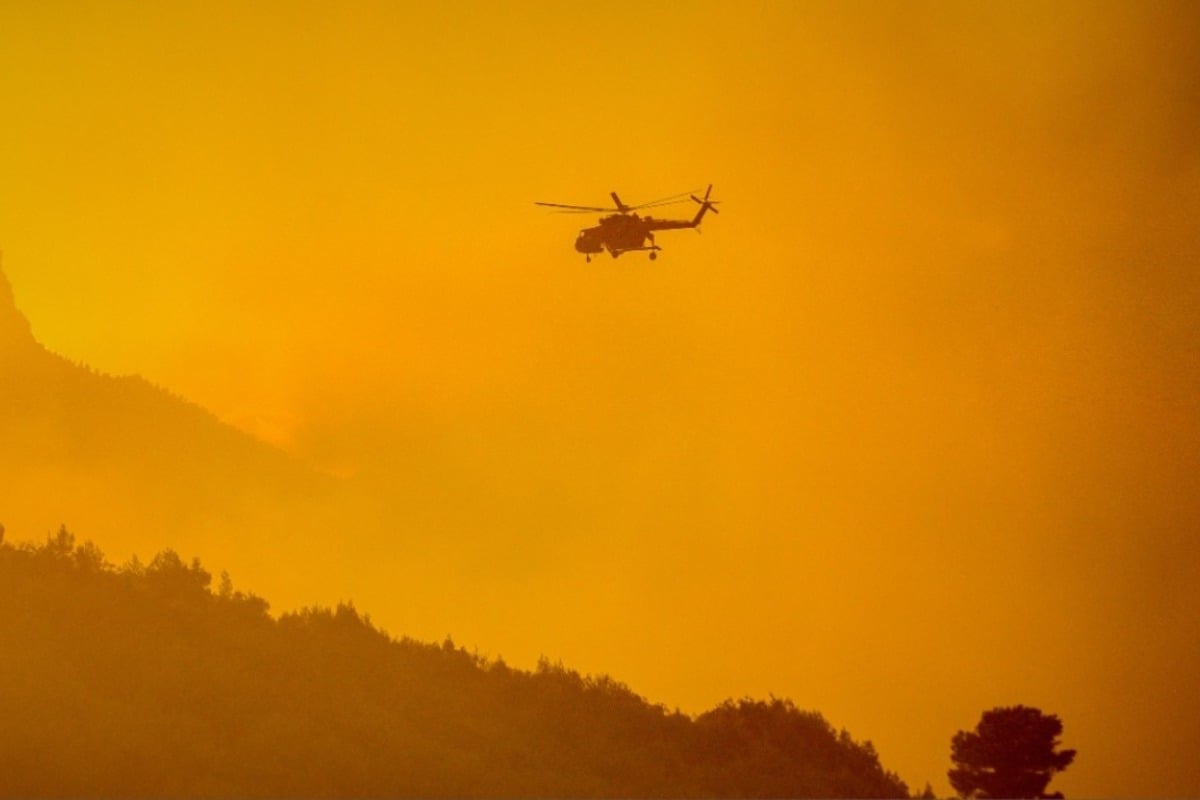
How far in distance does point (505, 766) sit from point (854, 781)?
338 inches

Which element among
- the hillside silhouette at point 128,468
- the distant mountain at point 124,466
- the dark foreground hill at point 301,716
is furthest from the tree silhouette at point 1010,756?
the distant mountain at point 124,466

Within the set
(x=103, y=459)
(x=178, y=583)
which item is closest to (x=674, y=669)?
(x=103, y=459)

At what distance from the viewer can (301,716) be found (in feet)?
113

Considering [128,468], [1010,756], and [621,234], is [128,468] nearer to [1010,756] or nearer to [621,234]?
[621,234]

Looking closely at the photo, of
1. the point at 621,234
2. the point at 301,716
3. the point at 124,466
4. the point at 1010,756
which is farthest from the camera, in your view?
the point at 124,466

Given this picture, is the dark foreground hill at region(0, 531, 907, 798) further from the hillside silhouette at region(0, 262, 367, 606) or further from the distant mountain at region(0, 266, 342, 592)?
the distant mountain at region(0, 266, 342, 592)

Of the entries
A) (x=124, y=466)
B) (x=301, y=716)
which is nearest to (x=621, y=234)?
(x=301, y=716)

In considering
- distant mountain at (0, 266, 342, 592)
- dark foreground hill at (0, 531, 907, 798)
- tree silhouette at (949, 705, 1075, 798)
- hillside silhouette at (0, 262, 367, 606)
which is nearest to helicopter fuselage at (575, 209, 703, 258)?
dark foreground hill at (0, 531, 907, 798)

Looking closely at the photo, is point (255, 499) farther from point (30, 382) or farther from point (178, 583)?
point (178, 583)

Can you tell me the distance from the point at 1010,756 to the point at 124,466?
129700mm

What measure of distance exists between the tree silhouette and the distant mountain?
87.8 meters

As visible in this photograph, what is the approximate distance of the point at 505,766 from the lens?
112 feet

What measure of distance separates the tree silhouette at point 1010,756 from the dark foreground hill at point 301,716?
371 centimetres

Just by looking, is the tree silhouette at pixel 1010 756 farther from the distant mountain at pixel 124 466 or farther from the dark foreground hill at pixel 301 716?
the distant mountain at pixel 124 466
